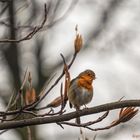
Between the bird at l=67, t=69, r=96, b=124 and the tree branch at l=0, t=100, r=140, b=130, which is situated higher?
the bird at l=67, t=69, r=96, b=124

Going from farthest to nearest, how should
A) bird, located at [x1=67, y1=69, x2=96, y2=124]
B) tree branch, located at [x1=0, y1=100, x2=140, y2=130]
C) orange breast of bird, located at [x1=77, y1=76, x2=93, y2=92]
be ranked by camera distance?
orange breast of bird, located at [x1=77, y1=76, x2=93, y2=92] < bird, located at [x1=67, y1=69, x2=96, y2=124] < tree branch, located at [x1=0, y1=100, x2=140, y2=130]

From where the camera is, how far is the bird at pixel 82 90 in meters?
4.47

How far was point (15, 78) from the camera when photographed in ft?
42.0

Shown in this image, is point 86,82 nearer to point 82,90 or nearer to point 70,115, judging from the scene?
point 82,90

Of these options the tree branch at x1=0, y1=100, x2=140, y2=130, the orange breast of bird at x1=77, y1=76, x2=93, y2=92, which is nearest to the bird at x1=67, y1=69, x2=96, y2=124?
the orange breast of bird at x1=77, y1=76, x2=93, y2=92

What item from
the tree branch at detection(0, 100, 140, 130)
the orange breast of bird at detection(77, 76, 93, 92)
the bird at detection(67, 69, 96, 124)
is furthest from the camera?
the orange breast of bird at detection(77, 76, 93, 92)

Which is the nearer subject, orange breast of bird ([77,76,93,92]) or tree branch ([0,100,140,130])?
tree branch ([0,100,140,130])

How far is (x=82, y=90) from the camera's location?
4.56 metres

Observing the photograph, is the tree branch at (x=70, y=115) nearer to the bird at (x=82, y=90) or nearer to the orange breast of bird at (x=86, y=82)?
the bird at (x=82, y=90)

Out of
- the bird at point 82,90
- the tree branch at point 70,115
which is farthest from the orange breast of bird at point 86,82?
the tree branch at point 70,115

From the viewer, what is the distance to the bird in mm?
4469

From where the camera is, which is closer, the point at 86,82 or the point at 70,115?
the point at 70,115

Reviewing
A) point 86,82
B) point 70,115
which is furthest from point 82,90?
point 70,115

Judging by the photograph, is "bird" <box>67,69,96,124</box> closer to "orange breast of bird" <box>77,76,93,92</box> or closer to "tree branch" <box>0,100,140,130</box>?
"orange breast of bird" <box>77,76,93,92</box>
